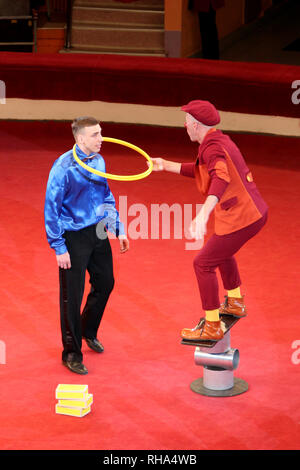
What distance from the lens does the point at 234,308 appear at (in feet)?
20.3

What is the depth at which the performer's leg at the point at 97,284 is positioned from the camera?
21.3 feet

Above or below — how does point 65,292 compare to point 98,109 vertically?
above

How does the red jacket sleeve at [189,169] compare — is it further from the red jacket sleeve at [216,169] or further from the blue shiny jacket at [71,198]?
the blue shiny jacket at [71,198]

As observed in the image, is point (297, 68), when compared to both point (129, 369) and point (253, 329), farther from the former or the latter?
point (129, 369)

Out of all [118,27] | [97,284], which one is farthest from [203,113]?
[118,27]

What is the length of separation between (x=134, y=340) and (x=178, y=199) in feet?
12.8

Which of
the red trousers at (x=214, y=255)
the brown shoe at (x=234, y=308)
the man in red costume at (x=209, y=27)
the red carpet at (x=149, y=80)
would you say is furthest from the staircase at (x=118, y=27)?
the red trousers at (x=214, y=255)

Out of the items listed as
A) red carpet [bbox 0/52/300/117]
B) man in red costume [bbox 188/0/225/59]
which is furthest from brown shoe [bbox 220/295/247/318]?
man in red costume [bbox 188/0/225/59]

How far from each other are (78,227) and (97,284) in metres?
0.57

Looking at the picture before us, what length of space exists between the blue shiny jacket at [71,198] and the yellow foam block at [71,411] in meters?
1.07

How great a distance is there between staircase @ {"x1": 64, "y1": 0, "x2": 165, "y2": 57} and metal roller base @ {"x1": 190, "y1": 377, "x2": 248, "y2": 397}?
12310 mm

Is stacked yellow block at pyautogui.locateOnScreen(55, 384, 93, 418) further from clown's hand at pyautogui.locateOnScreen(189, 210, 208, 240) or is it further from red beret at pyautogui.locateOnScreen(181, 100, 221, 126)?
red beret at pyautogui.locateOnScreen(181, 100, 221, 126)

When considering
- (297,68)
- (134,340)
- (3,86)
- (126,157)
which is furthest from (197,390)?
(3,86)

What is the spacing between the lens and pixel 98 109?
533 inches
